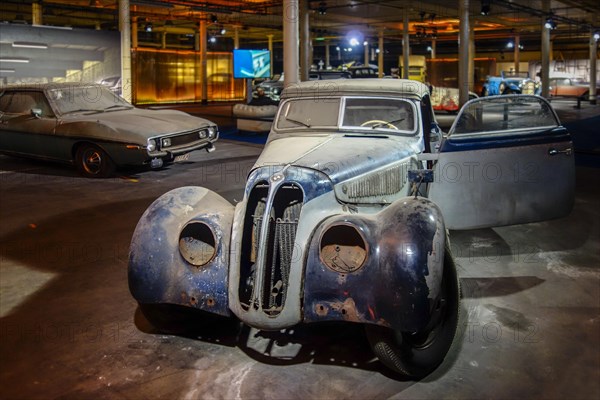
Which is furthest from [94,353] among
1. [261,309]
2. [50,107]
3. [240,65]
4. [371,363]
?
[240,65]

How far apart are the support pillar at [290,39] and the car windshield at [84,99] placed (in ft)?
11.6

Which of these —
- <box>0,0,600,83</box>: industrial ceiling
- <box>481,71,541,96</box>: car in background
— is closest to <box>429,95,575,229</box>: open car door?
<box>0,0,600,83</box>: industrial ceiling

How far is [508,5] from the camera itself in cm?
2378

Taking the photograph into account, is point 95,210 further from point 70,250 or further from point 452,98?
point 452,98

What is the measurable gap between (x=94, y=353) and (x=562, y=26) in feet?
137

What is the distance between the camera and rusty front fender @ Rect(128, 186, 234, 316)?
392 cm

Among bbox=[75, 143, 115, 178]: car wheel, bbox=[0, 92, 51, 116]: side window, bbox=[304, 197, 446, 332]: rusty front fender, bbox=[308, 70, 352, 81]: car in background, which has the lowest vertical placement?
bbox=[304, 197, 446, 332]: rusty front fender

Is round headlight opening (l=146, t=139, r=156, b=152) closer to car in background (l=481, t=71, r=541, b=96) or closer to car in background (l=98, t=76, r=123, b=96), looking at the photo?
car in background (l=98, t=76, r=123, b=96)

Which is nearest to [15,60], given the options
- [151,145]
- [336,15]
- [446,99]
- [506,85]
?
[151,145]

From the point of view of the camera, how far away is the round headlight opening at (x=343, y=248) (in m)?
3.74

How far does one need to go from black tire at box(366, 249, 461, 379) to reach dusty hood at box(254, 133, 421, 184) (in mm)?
953

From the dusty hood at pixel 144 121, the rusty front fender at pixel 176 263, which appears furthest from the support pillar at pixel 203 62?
the rusty front fender at pixel 176 263

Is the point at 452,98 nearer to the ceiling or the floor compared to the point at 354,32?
nearer to the floor

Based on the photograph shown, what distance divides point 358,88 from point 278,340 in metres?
2.60
